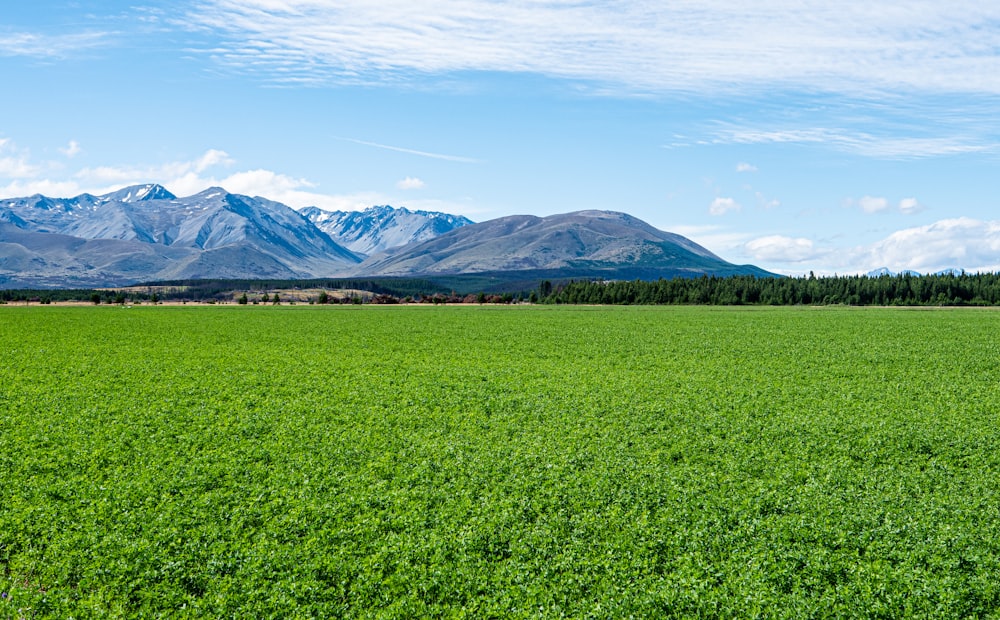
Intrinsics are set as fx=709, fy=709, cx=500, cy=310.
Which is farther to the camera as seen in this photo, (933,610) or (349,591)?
(349,591)

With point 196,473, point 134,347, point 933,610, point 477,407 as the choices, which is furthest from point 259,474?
point 134,347

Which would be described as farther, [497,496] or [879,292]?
[879,292]

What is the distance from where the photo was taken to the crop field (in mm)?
16375

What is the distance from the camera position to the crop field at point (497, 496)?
53.7 feet

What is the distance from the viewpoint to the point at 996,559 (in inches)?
692

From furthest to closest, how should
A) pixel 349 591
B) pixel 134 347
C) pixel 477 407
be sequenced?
pixel 134 347 < pixel 477 407 < pixel 349 591

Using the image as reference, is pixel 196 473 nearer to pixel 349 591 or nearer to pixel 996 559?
pixel 349 591

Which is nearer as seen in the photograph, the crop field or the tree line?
the crop field

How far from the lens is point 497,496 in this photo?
72.5 feet

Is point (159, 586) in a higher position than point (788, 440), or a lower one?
lower

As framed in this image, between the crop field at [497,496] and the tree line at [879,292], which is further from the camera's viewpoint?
the tree line at [879,292]

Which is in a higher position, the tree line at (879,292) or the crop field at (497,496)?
the tree line at (879,292)

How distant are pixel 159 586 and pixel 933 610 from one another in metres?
17.6

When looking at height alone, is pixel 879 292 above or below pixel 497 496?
above
